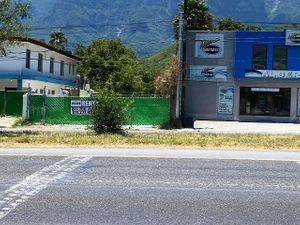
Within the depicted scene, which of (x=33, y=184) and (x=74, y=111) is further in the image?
(x=74, y=111)

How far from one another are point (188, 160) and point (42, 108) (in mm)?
18983

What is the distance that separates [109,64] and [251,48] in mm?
39005

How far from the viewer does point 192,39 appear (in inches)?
1535

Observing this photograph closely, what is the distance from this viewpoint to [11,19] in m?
21.6

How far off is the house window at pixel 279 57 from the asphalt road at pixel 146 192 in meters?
26.5

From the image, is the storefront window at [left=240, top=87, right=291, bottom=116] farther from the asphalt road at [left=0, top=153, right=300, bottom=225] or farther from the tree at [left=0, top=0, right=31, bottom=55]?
the asphalt road at [left=0, top=153, right=300, bottom=225]

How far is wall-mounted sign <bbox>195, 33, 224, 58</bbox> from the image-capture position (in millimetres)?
38531

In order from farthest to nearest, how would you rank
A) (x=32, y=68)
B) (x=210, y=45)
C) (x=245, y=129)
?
(x=32, y=68) → (x=210, y=45) → (x=245, y=129)

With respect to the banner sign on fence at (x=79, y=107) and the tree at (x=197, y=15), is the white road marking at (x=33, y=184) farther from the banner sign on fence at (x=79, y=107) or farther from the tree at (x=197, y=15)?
the tree at (x=197, y=15)

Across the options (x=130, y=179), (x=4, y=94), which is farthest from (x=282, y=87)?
(x=130, y=179)

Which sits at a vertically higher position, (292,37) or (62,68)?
(292,37)

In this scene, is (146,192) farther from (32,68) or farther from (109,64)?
(109,64)

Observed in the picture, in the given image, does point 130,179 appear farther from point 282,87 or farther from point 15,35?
point 282,87

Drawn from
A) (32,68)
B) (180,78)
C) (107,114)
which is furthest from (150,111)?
(32,68)
